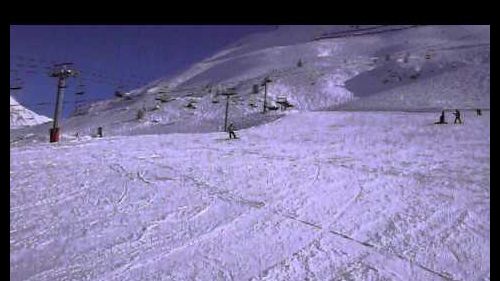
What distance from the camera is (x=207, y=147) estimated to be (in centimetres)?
1805

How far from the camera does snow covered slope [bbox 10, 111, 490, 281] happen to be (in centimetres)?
566

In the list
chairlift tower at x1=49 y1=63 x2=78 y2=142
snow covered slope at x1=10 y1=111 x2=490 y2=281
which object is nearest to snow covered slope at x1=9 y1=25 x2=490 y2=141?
chairlift tower at x1=49 y1=63 x2=78 y2=142

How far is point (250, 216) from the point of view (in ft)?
25.4

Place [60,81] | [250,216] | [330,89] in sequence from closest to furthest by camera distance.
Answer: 1. [250,216]
2. [60,81]
3. [330,89]

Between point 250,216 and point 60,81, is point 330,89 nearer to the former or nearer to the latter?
point 60,81

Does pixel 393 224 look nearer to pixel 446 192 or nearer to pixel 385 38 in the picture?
pixel 446 192

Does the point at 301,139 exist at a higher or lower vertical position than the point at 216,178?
higher

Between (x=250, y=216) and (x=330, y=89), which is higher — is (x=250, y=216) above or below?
below

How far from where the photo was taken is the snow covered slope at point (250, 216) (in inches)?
223

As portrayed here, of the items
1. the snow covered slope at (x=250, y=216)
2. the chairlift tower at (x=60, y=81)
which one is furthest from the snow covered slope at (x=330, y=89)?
the snow covered slope at (x=250, y=216)

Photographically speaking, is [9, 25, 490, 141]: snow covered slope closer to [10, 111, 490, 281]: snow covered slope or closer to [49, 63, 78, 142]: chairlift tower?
[49, 63, 78, 142]: chairlift tower

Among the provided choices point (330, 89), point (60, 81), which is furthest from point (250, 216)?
point (330, 89)

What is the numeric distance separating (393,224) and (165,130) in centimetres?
3380
